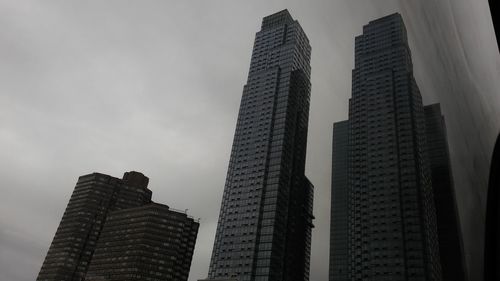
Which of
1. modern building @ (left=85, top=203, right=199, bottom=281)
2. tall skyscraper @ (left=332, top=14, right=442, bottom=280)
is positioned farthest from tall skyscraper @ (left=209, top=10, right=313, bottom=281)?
modern building @ (left=85, top=203, right=199, bottom=281)

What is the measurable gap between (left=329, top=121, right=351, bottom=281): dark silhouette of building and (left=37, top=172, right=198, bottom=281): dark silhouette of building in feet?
131

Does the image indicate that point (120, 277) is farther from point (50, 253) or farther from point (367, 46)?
point (367, 46)

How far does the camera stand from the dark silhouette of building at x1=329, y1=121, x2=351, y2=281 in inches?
4203

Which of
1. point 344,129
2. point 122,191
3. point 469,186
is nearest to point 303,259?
point 344,129

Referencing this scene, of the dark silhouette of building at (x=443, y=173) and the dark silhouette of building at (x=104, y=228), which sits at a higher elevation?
the dark silhouette of building at (x=104, y=228)

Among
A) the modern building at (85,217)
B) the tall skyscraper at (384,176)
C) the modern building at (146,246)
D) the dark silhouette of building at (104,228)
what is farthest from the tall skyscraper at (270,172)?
the modern building at (85,217)

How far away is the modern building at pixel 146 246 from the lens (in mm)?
101562

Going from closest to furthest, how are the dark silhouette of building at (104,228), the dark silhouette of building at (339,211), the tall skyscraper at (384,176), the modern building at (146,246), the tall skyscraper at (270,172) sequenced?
the tall skyscraper at (384,176) → the tall skyscraper at (270,172) → the modern building at (146,246) → the dark silhouette of building at (104,228) → the dark silhouette of building at (339,211)

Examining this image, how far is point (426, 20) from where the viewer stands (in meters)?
3.62

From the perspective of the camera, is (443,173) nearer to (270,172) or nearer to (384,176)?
(384,176)

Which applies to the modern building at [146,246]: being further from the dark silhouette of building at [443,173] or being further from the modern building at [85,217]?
the dark silhouette of building at [443,173]

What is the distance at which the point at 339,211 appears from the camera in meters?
121

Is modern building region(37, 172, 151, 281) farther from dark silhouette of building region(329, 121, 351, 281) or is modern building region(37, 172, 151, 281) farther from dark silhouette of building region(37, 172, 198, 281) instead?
dark silhouette of building region(329, 121, 351, 281)

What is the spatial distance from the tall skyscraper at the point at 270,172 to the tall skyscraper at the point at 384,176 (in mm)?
13701
